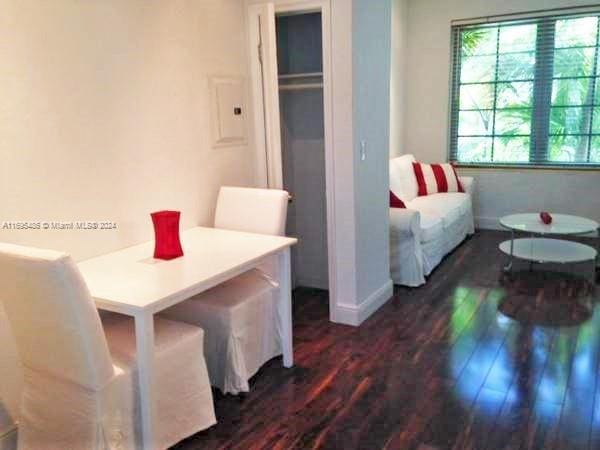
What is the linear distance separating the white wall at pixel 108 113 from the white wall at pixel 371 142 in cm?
77

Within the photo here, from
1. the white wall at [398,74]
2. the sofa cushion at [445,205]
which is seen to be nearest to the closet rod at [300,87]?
the sofa cushion at [445,205]

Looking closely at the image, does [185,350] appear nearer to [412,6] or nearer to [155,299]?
[155,299]

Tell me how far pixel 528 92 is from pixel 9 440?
519cm

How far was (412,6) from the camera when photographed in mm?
5516

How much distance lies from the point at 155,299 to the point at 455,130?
464 cm

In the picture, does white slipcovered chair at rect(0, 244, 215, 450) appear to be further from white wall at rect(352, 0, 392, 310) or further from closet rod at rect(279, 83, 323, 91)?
closet rod at rect(279, 83, 323, 91)

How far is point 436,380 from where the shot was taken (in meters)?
2.56

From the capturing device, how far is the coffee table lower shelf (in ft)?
12.7

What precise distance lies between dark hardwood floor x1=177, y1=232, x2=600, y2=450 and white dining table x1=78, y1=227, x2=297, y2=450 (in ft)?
1.18

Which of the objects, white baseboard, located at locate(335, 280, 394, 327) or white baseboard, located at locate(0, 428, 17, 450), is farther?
white baseboard, located at locate(335, 280, 394, 327)

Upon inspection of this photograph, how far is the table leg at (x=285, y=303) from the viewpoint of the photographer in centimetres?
259

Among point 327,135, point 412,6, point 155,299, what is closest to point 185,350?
point 155,299

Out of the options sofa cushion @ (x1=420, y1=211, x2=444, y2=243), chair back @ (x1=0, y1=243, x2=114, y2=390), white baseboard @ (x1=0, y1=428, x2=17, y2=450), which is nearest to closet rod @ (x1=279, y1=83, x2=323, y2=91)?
sofa cushion @ (x1=420, y1=211, x2=444, y2=243)

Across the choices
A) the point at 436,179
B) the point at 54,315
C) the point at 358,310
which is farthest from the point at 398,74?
the point at 54,315
